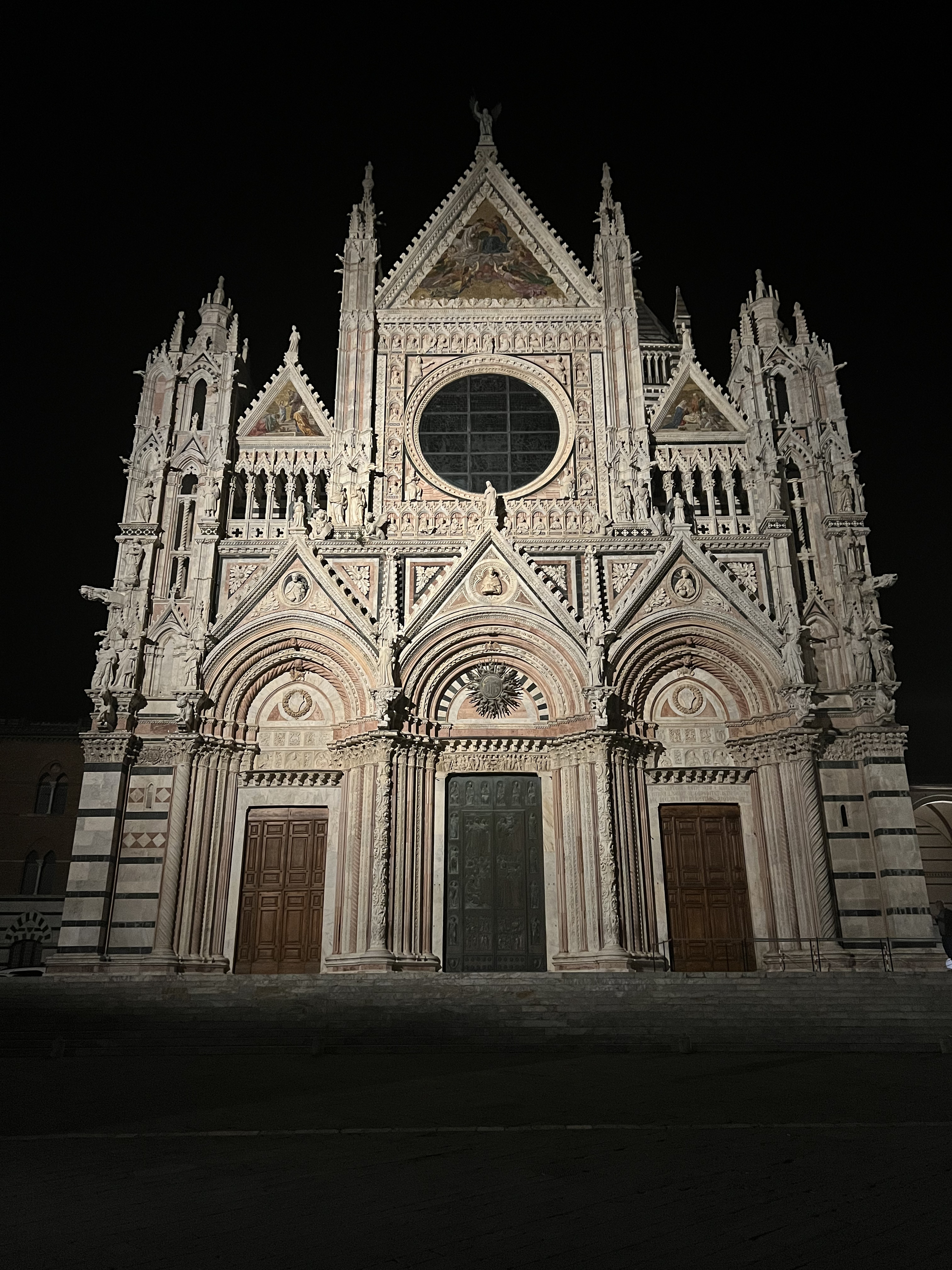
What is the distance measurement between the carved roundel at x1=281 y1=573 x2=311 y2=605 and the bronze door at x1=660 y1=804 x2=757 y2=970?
888 cm

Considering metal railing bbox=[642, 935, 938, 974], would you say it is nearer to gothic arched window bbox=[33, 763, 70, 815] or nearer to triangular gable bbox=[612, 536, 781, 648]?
triangular gable bbox=[612, 536, 781, 648]

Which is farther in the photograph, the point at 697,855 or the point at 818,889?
the point at 697,855

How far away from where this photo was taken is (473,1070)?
9.30 meters

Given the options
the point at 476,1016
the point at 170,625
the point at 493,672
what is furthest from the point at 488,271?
the point at 476,1016

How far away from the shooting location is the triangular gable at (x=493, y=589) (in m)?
18.8

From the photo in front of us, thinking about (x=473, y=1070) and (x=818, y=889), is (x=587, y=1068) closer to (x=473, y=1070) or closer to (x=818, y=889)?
(x=473, y=1070)

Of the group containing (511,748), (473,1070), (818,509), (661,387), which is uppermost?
(661,387)

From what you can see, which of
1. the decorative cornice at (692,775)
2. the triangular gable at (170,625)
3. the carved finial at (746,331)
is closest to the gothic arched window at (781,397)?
the carved finial at (746,331)

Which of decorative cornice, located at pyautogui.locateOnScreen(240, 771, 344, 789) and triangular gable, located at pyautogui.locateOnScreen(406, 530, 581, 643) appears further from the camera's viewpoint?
triangular gable, located at pyautogui.locateOnScreen(406, 530, 581, 643)

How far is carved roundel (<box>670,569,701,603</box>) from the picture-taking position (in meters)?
19.2

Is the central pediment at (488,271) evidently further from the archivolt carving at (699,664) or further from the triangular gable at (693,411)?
the archivolt carving at (699,664)

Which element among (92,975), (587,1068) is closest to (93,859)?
(92,975)

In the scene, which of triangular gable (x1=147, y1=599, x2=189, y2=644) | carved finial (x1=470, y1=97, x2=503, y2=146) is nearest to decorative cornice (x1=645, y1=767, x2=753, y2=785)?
triangular gable (x1=147, y1=599, x2=189, y2=644)

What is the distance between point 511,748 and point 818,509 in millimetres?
8958
